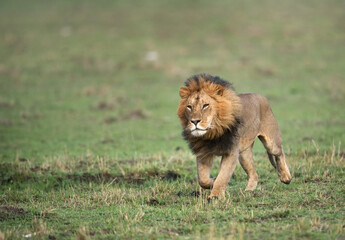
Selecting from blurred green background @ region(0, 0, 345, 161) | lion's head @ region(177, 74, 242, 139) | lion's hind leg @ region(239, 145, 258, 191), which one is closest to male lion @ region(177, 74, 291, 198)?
lion's head @ region(177, 74, 242, 139)

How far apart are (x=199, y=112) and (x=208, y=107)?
17 centimetres

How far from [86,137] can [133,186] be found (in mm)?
5404

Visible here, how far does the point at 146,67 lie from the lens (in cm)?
2491

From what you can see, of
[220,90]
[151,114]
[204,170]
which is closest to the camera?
[220,90]

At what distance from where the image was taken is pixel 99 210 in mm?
7055

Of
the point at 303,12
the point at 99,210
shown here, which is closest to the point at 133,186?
the point at 99,210

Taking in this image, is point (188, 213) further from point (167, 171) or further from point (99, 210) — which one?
point (167, 171)

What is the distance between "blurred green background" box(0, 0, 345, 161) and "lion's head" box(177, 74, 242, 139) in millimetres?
3750

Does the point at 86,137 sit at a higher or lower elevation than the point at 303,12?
lower

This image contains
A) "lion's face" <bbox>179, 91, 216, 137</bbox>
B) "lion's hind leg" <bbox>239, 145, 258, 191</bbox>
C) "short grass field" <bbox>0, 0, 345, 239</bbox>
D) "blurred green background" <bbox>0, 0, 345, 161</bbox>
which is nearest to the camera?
"short grass field" <bbox>0, 0, 345, 239</bbox>

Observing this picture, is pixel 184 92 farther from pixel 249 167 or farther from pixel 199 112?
pixel 249 167

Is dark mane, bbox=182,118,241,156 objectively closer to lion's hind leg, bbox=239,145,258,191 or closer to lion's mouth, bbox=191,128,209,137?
lion's mouth, bbox=191,128,209,137

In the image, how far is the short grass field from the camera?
6.42 metres

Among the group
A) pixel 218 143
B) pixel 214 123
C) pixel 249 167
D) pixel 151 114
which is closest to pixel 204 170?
pixel 218 143
